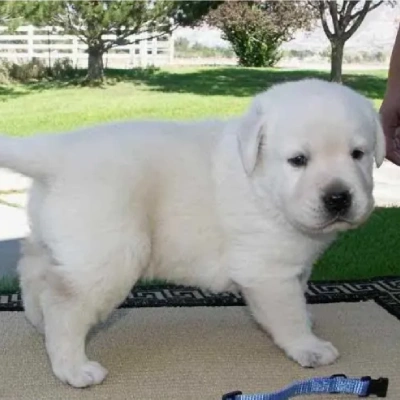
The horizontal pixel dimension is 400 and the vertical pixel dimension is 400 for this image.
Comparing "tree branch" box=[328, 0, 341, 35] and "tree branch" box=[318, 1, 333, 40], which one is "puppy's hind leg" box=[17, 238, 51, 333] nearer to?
"tree branch" box=[328, 0, 341, 35]

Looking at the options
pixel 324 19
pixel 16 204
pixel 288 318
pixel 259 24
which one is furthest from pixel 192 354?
pixel 259 24

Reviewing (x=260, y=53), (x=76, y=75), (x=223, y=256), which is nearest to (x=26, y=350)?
(x=223, y=256)

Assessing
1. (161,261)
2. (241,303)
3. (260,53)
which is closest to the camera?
(161,261)

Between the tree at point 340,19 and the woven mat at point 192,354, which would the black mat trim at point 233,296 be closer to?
the woven mat at point 192,354

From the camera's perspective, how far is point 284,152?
2354 millimetres

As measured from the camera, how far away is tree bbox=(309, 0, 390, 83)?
14758mm

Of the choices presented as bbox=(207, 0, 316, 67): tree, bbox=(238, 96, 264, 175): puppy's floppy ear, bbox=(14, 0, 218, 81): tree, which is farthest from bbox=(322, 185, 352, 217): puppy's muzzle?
bbox=(207, 0, 316, 67): tree

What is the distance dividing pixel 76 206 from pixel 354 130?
82cm

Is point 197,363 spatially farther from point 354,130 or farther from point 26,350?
point 354,130

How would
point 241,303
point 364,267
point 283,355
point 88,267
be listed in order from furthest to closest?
1. point 364,267
2. point 241,303
3. point 283,355
4. point 88,267

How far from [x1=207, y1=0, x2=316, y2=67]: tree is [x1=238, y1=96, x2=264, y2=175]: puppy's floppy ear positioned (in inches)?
557

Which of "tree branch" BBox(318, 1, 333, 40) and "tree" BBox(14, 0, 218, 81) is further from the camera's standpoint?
"tree branch" BBox(318, 1, 333, 40)

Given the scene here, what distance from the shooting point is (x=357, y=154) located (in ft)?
7.78

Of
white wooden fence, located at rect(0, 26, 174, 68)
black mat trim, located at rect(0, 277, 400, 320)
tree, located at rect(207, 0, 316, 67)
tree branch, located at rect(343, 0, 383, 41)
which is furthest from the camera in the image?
tree, located at rect(207, 0, 316, 67)
